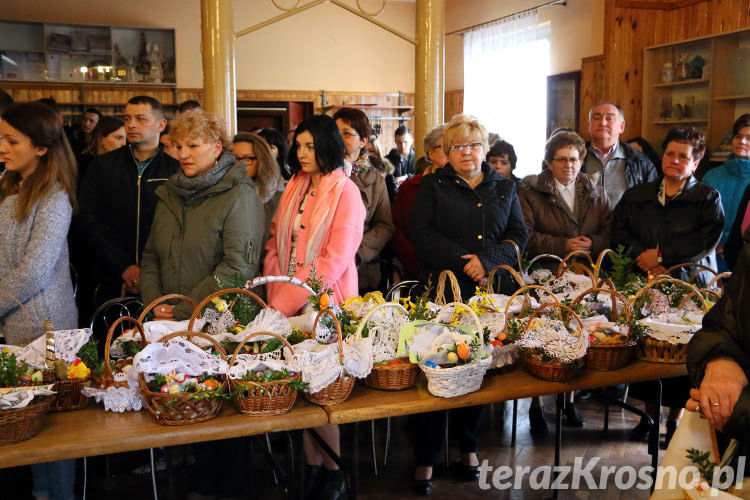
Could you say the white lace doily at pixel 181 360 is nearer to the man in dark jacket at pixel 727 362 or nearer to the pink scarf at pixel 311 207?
the pink scarf at pixel 311 207

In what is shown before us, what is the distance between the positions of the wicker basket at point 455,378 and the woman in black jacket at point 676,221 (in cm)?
143

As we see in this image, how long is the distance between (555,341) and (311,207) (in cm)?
111

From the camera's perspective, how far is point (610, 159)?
13.5 ft

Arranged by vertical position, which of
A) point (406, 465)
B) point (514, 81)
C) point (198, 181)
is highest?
point (514, 81)

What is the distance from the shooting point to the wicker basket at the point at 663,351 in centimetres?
243

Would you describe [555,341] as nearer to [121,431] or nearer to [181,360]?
[181,360]

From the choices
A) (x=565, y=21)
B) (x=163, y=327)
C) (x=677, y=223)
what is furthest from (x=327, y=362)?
(x=565, y=21)

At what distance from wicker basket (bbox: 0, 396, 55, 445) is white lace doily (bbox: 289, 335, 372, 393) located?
0.67m

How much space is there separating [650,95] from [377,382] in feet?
16.9

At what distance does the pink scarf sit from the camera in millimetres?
2748

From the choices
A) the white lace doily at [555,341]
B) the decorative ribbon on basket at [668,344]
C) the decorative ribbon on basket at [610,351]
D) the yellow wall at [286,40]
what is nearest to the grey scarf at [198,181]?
the white lace doily at [555,341]

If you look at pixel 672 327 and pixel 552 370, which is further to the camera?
pixel 672 327

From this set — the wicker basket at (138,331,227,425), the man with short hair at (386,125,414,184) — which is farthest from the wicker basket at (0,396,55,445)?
the man with short hair at (386,125,414,184)

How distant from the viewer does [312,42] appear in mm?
9312
